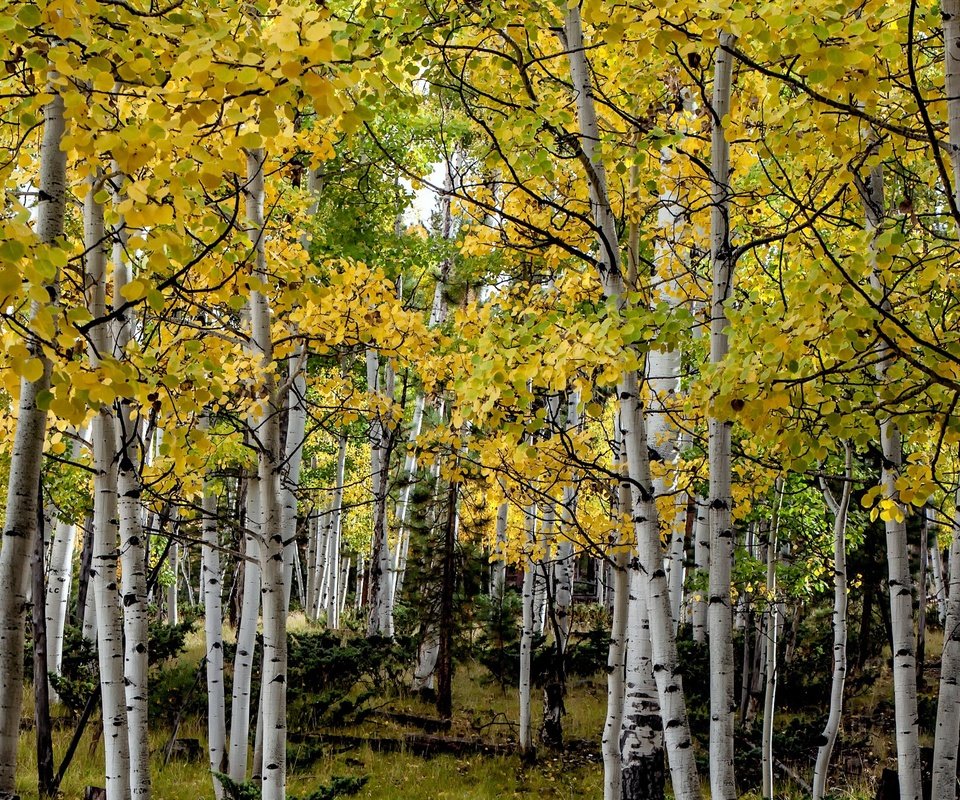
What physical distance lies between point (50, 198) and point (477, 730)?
9918 mm

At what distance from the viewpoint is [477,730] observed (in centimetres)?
1091

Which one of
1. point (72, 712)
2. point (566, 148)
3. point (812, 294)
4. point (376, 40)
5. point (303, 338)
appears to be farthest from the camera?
point (72, 712)

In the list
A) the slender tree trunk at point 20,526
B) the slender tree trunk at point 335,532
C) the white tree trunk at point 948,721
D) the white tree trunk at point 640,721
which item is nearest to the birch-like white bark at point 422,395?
the slender tree trunk at point 335,532

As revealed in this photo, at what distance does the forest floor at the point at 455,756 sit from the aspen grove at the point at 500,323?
0.24ft

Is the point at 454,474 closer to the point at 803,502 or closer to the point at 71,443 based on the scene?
the point at 71,443

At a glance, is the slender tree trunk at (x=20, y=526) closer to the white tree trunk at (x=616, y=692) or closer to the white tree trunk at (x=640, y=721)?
the white tree trunk at (x=640, y=721)

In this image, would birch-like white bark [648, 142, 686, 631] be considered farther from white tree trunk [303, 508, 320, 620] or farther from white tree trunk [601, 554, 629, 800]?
white tree trunk [303, 508, 320, 620]

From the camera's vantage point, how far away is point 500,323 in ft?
16.9

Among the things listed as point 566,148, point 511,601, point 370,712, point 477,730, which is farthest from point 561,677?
point 566,148

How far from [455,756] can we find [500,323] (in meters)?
6.74

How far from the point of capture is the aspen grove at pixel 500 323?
2.53m

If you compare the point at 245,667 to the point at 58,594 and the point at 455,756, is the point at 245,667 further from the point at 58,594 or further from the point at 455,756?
the point at 455,756

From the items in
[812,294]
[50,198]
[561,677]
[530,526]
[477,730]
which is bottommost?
[477,730]

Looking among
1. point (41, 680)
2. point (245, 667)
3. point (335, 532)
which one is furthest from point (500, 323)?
point (335, 532)
